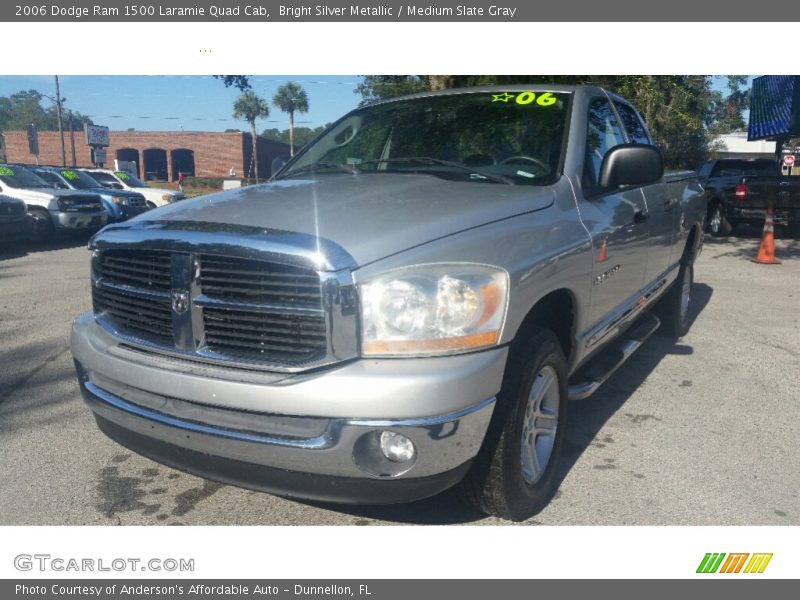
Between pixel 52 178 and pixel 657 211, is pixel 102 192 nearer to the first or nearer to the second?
pixel 52 178

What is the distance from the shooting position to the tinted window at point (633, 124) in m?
4.48

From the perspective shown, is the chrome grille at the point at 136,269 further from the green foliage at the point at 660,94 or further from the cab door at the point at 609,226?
the green foliage at the point at 660,94

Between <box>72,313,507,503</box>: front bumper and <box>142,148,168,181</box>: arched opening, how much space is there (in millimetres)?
57858

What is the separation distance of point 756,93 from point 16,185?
80.6 ft

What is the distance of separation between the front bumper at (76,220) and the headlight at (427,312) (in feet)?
42.5

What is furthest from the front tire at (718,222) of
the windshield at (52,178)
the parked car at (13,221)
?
the windshield at (52,178)

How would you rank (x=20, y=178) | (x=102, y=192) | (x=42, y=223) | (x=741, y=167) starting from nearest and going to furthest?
1. (x=42, y=223)
2. (x=20, y=178)
3. (x=741, y=167)
4. (x=102, y=192)

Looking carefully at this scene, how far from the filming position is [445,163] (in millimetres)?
3432

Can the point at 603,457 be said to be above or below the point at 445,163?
below

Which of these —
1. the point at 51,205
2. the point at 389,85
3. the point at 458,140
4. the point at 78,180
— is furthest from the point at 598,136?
the point at 78,180

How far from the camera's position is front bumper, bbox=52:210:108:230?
13273 millimetres

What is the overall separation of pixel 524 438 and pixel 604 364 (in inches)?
48.0

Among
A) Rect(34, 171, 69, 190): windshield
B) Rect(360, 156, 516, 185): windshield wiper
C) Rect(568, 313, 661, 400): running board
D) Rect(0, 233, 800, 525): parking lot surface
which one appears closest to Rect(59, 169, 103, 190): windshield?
Rect(34, 171, 69, 190): windshield

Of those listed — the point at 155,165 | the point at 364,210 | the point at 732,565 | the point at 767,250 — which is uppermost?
the point at 364,210
